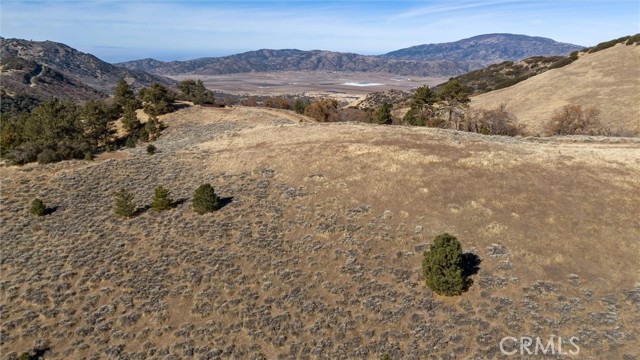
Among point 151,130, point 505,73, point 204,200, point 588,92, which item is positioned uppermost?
point 505,73

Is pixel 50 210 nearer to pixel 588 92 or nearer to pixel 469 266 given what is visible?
pixel 469 266

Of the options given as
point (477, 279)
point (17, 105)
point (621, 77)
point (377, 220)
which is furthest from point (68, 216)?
point (17, 105)

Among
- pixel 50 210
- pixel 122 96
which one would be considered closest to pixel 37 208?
pixel 50 210

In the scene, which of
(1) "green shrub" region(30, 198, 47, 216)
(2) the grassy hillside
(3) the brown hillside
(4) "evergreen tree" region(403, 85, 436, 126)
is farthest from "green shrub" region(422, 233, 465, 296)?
(2) the grassy hillside

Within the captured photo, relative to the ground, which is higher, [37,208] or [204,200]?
[204,200]

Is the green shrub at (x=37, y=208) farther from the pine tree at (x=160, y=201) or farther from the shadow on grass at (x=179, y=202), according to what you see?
the shadow on grass at (x=179, y=202)

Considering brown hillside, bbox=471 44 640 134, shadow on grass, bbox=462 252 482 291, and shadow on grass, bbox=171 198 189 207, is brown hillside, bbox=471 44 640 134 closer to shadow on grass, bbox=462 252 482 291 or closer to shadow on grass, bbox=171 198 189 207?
shadow on grass, bbox=462 252 482 291

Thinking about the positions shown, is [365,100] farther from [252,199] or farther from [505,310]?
[505,310]
